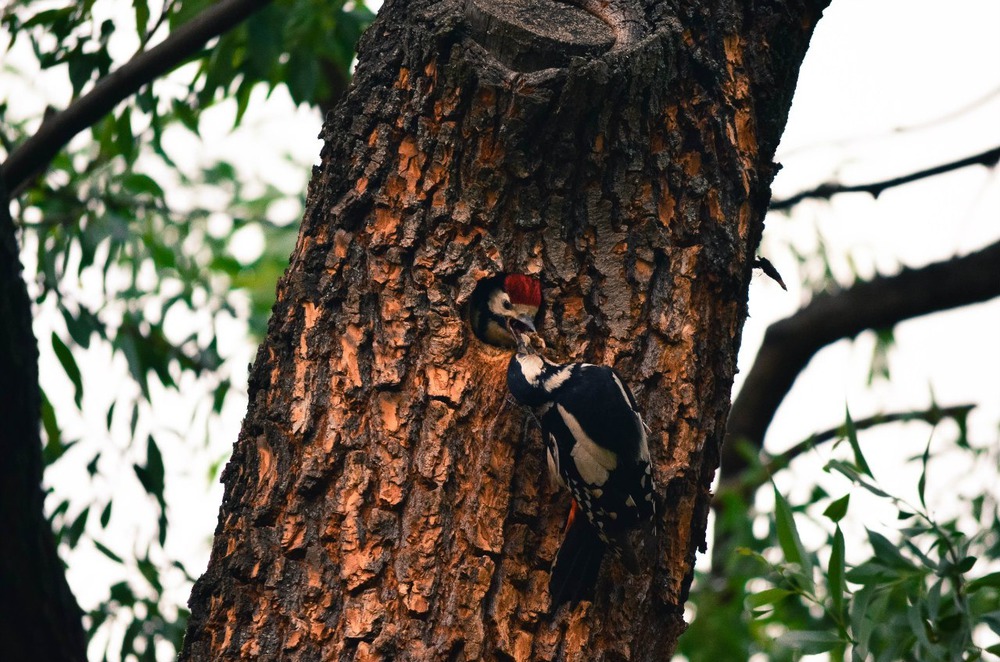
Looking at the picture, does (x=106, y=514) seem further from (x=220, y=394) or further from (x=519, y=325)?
(x=519, y=325)

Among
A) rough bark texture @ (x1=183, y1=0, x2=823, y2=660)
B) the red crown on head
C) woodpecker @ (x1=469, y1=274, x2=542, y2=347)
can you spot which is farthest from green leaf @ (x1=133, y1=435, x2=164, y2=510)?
the red crown on head

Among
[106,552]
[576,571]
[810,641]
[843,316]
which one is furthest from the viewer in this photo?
[843,316]

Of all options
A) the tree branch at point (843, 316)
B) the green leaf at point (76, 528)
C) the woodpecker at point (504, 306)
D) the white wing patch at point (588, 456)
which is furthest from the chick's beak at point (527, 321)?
the tree branch at point (843, 316)

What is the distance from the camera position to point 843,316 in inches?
173

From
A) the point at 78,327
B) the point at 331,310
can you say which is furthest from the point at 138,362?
the point at 331,310

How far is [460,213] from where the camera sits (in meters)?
1.91

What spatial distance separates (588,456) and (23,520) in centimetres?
105

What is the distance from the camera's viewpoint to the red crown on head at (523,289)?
74.5 inches

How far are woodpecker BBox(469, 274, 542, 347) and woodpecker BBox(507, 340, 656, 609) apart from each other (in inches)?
1.6

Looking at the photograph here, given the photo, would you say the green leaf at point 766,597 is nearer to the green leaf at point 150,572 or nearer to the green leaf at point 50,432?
the green leaf at point 150,572

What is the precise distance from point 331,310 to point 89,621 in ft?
5.46

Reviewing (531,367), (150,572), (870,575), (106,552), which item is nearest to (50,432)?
(106,552)

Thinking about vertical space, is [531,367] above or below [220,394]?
below

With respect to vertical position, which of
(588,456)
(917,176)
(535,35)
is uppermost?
(917,176)
